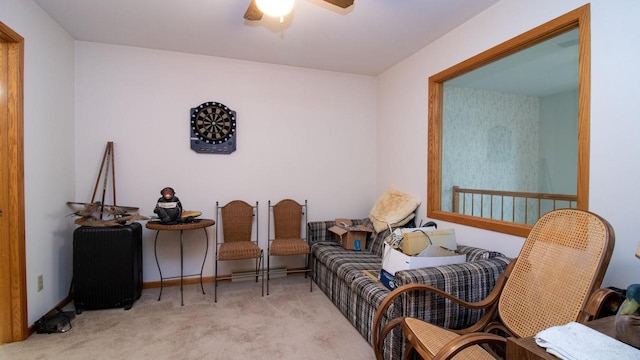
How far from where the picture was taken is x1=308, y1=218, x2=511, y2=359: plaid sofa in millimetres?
1782

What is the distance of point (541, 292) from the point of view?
150cm

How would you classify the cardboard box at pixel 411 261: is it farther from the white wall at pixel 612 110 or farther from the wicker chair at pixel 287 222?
the wicker chair at pixel 287 222

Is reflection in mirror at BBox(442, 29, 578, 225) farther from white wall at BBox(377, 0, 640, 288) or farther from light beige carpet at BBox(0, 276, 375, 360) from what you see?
light beige carpet at BBox(0, 276, 375, 360)

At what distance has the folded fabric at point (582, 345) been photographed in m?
0.81

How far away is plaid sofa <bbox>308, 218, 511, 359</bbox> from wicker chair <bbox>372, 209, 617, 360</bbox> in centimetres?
15

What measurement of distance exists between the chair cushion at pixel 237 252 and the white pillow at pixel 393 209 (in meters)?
1.32

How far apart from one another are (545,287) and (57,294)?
3.66 metres

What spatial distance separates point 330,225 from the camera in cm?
356

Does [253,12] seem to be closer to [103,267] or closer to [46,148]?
[46,148]

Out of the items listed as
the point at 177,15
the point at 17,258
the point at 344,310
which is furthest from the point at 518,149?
the point at 17,258

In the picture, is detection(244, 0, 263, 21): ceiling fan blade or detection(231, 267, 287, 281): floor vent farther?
detection(231, 267, 287, 281): floor vent

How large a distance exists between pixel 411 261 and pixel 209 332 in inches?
64.2

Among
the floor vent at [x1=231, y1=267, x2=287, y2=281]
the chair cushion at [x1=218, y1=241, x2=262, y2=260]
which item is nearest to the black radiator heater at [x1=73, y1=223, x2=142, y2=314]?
the chair cushion at [x1=218, y1=241, x2=262, y2=260]

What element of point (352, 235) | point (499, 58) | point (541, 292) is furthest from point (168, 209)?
point (499, 58)
